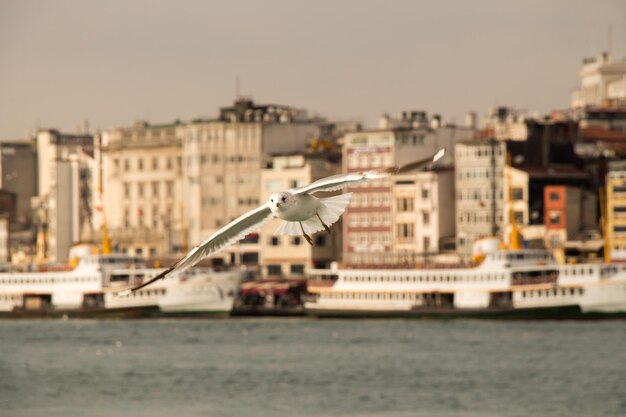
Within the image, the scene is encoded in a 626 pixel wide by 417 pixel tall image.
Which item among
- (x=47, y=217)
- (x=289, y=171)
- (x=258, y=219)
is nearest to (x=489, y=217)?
(x=289, y=171)

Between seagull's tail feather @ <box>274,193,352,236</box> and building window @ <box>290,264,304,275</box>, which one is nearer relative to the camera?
seagull's tail feather @ <box>274,193,352,236</box>

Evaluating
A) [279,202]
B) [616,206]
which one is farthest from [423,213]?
[279,202]

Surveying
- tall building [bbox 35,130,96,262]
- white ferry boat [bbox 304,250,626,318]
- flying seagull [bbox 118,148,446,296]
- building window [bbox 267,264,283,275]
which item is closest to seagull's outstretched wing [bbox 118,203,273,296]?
flying seagull [bbox 118,148,446,296]

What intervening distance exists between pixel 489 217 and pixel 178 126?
25.0 m

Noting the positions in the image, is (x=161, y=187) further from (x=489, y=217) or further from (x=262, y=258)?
(x=489, y=217)

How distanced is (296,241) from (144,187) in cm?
1696

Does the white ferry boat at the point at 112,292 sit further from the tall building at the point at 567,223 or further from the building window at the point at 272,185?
the tall building at the point at 567,223

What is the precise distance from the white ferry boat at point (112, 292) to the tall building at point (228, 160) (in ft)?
36.6

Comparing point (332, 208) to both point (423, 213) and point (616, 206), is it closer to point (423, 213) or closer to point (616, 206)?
point (616, 206)

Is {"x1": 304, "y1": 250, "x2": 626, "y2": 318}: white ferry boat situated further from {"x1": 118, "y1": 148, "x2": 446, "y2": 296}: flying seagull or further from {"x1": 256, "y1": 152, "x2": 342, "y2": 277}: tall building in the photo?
{"x1": 118, "y1": 148, "x2": 446, "y2": 296}: flying seagull

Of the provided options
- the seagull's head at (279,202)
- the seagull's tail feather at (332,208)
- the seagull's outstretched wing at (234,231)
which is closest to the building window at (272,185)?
the seagull's tail feather at (332,208)

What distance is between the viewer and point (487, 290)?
7844 centimetres

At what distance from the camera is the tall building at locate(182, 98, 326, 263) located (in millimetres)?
100250

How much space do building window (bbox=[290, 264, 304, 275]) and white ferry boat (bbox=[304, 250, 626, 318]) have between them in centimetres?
926
